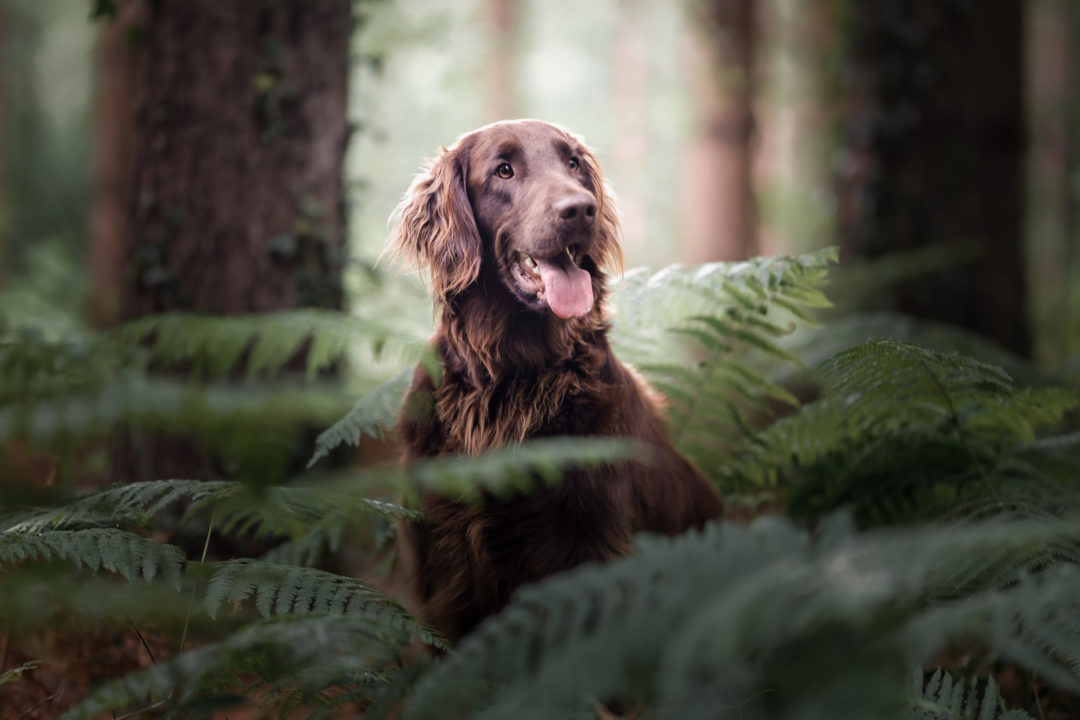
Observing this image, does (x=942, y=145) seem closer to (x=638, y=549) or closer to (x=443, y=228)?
(x=443, y=228)

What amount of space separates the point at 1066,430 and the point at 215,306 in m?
3.81

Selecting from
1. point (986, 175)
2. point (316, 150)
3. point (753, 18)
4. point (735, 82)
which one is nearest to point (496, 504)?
point (316, 150)

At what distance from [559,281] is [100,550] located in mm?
1481

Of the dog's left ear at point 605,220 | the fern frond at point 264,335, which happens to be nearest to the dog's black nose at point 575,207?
the dog's left ear at point 605,220

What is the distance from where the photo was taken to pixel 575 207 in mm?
2451

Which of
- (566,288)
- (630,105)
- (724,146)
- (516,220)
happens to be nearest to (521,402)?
(566,288)

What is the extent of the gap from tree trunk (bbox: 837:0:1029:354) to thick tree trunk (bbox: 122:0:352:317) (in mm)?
3764

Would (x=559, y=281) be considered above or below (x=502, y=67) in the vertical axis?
below

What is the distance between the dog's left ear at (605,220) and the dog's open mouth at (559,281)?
22 centimetres

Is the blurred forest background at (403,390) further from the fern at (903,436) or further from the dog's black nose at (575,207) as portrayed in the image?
the dog's black nose at (575,207)

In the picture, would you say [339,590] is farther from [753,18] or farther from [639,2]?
[639,2]

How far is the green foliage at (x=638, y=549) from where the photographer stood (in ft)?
3.14

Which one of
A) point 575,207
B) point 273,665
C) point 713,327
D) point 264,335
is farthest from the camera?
point 713,327

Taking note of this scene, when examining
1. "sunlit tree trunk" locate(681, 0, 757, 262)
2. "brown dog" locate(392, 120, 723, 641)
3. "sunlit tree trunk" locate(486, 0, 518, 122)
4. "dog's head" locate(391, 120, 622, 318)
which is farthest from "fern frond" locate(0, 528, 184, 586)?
"sunlit tree trunk" locate(486, 0, 518, 122)
